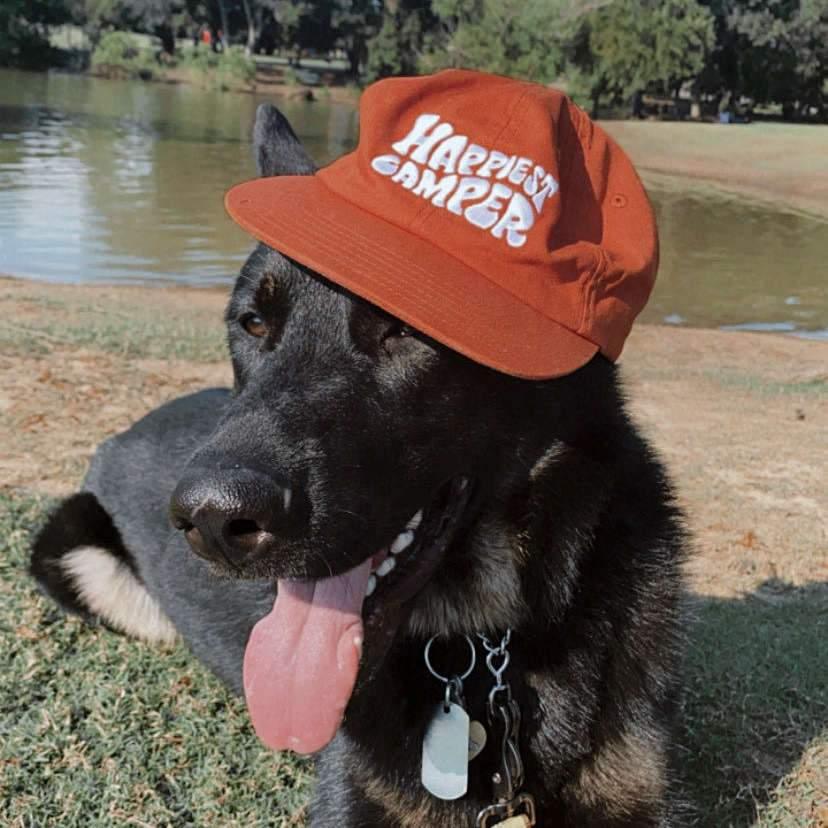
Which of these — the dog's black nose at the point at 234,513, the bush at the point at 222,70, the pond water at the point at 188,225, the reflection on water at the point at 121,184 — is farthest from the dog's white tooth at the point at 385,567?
the bush at the point at 222,70

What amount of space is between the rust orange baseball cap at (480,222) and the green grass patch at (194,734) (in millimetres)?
1544

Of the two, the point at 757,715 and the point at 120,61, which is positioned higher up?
the point at 757,715

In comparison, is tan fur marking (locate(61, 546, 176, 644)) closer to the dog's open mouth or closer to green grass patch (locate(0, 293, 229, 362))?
the dog's open mouth

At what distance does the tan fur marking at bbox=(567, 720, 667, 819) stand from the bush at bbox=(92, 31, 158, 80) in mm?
68784

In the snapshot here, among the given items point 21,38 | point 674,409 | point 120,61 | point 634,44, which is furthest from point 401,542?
point 21,38

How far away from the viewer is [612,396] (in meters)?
2.57

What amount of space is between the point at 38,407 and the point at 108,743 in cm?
376

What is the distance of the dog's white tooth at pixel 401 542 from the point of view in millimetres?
2281

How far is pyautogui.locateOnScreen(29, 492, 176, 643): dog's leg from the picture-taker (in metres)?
3.90

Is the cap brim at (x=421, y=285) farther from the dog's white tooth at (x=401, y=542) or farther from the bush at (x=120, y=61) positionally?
the bush at (x=120, y=61)

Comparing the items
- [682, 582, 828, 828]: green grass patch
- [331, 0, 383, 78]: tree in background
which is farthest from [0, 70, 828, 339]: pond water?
[331, 0, 383, 78]: tree in background

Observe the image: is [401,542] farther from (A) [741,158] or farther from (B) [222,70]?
(B) [222,70]

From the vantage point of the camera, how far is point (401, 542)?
2289 millimetres

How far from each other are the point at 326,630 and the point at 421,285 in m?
0.77
